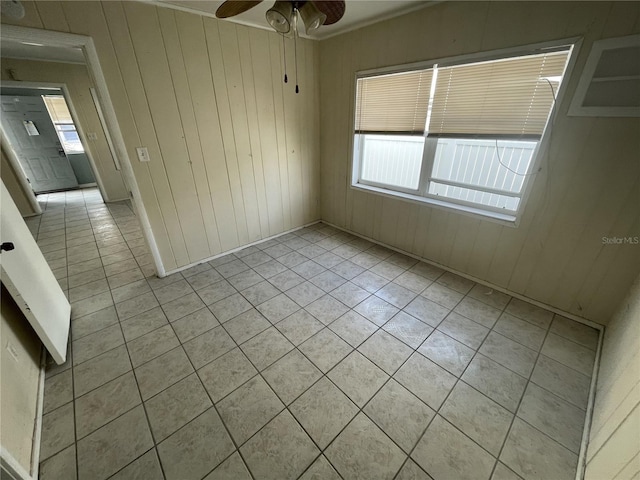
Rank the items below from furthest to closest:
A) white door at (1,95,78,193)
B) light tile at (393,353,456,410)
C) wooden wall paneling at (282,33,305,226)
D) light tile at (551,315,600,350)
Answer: white door at (1,95,78,193), wooden wall paneling at (282,33,305,226), light tile at (551,315,600,350), light tile at (393,353,456,410)

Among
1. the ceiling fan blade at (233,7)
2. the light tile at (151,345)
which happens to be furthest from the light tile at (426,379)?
the ceiling fan blade at (233,7)

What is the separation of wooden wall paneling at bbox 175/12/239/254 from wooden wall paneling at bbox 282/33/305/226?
0.89 metres

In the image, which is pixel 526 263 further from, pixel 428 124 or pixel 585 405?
pixel 428 124

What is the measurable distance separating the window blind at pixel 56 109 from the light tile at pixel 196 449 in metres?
7.17

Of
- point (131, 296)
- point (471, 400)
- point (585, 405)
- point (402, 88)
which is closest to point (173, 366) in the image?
point (131, 296)

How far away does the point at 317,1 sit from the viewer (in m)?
1.11

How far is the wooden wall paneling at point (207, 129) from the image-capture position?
2311 mm

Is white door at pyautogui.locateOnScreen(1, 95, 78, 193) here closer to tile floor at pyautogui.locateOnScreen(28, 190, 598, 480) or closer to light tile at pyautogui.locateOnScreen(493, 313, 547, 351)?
tile floor at pyautogui.locateOnScreen(28, 190, 598, 480)

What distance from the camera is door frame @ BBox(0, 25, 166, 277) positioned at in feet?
5.67

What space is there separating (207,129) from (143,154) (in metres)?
0.65

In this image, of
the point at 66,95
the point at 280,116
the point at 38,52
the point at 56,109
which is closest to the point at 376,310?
the point at 280,116

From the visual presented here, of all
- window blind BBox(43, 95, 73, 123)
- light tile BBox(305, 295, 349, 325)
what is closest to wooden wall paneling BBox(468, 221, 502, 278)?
light tile BBox(305, 295, 349, 325)

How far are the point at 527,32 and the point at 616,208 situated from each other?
1.39 meters

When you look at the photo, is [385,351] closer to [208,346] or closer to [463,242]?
[208,346]
